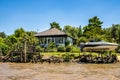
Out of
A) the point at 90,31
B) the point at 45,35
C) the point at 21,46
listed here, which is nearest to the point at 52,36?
the point at 45,35

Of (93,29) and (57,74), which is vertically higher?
(93,29)

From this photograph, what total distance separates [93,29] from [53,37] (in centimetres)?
1869

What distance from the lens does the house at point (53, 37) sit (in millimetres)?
58375

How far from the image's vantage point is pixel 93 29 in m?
74.1

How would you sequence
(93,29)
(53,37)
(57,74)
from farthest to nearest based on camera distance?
(93,29) < (53,37) < (57,74)

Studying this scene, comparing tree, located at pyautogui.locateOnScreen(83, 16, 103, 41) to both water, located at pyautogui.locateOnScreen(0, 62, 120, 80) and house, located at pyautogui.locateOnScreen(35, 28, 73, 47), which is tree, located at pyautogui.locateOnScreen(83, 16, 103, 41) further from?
water, located at pyautogui.locateOnScreen(0, 62, 120, 80)

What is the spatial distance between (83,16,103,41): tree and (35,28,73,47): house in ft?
38.7

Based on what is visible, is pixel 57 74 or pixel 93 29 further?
pixel 93 29

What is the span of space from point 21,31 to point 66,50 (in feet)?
45.1

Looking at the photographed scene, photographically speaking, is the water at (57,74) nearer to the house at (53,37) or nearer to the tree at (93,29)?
the house at (53,37)

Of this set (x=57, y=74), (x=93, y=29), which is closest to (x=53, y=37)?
(x=93, y=29)

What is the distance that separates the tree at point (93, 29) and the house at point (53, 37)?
11803mm

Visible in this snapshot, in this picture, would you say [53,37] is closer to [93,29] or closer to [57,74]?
[93,29]

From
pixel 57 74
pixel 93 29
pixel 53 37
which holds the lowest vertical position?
pixel 57 74
